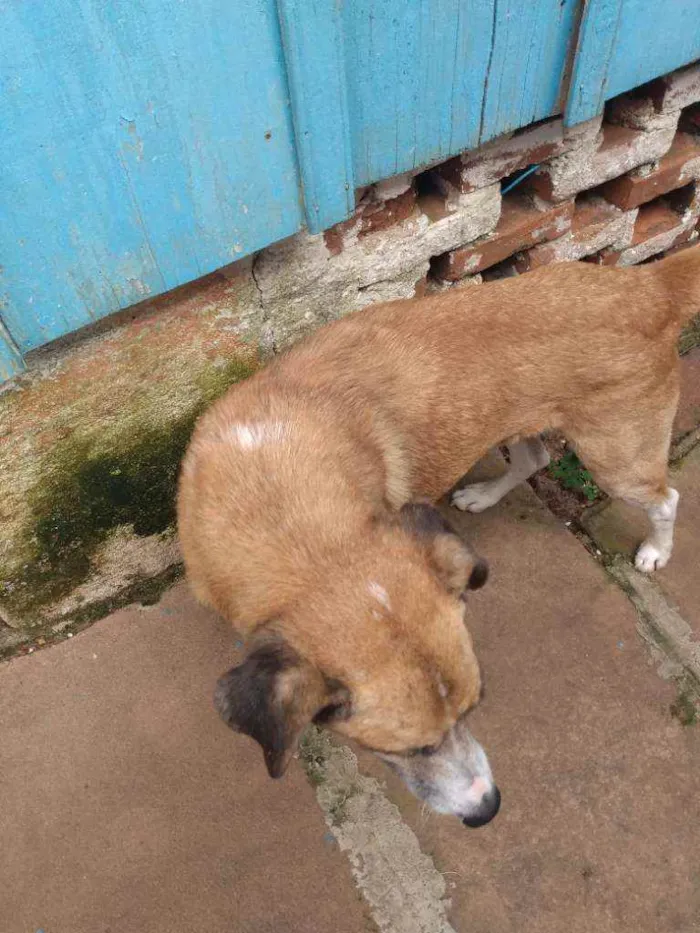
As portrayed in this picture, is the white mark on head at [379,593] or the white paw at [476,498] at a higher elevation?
the white mark on head at [379,593]

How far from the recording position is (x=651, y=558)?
305 cm

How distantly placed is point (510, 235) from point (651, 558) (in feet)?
5.21

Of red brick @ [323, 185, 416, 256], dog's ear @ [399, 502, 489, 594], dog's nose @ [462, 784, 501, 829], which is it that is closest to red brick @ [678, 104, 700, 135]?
red brick @ [323, 185, 416, 256]

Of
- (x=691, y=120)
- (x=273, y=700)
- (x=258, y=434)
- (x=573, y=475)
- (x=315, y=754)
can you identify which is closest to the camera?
(x=273, y=700)

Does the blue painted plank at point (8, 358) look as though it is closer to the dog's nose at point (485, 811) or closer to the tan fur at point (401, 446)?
the tan fur at point (401, 446)

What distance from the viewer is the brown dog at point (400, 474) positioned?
1723 millimetres

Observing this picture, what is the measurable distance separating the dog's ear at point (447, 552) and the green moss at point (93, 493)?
117 cm

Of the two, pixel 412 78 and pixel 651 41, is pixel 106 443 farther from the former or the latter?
pixel 651 41

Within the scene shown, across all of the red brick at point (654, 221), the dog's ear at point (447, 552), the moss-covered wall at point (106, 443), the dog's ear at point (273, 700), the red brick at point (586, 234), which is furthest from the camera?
the red brick at point (654, 221)

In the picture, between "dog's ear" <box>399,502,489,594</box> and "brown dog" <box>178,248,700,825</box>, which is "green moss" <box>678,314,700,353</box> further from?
"dog's ear" <box>399,502,489,594</box>

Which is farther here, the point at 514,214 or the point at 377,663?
the point at 514,214

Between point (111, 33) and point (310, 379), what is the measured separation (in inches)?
42.8

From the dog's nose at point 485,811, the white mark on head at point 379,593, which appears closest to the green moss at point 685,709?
the dog's nose at point 485,811

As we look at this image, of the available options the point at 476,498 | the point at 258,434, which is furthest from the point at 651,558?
the point at 258,434
